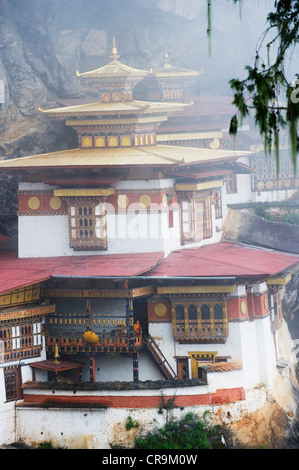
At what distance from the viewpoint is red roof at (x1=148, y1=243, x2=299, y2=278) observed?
23152 millimetres

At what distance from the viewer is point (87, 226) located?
86.0ft

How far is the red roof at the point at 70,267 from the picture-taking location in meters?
22.7

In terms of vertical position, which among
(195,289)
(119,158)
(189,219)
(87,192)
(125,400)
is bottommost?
(125,400)

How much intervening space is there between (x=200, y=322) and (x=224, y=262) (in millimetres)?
2030

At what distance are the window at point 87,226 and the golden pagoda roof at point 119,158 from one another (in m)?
1.45

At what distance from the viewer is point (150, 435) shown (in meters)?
22.1

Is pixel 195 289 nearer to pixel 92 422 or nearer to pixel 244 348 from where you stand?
pixel 244 348

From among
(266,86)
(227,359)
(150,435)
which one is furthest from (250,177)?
(266,86)

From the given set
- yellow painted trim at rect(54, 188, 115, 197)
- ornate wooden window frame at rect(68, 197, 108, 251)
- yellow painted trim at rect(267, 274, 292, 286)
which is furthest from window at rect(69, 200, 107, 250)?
yellow painted trim at rect(267, 274, 292, 286)

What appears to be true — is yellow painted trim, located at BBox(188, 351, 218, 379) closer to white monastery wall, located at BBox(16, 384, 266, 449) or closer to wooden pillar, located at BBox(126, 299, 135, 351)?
white monastery wall, located at BBox(16, 384, 266, 449)

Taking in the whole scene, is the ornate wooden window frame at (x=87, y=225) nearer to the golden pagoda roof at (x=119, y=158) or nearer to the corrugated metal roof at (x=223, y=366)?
the golden pagoda roof at (x=119, y=158)

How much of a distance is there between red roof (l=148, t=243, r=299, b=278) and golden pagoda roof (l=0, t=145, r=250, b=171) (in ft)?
9.85

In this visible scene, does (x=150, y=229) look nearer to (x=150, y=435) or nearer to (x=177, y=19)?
(x=150, y=435)

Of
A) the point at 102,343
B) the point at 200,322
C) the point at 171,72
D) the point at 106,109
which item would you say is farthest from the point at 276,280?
the point at 171,72
